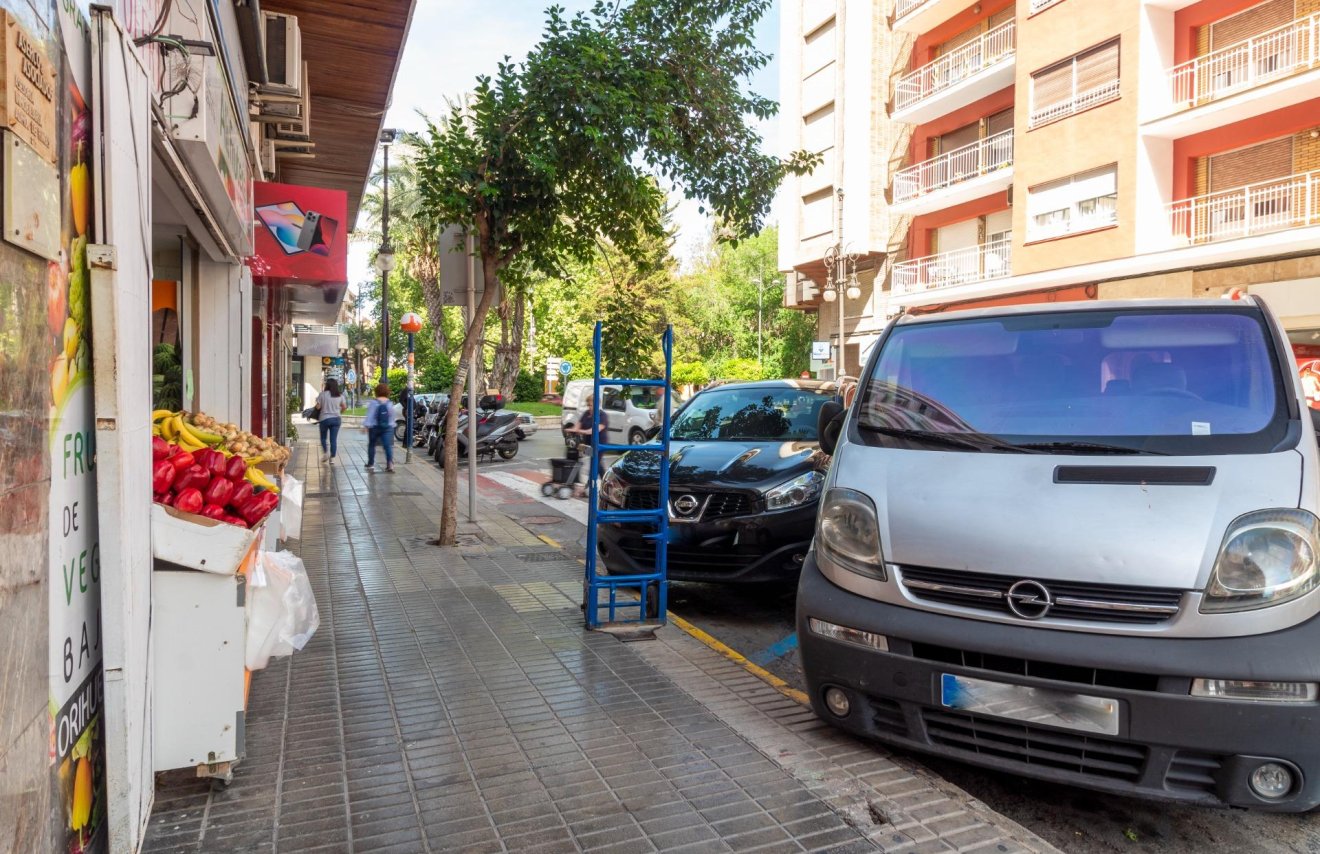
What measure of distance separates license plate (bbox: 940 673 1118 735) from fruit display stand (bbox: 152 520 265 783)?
8.63 ft

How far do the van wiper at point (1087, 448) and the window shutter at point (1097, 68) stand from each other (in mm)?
20680

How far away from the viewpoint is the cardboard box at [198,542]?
10.9ft

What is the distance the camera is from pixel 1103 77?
2130 centimetres

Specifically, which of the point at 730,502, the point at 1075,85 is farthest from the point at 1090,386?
the point at 1075,85

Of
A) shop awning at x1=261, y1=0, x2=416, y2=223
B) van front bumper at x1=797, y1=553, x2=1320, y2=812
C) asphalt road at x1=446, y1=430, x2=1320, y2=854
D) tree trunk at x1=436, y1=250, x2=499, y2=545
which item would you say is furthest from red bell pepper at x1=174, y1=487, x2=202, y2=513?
shop awning at x1=261, y1=0, x2=416, y2=223

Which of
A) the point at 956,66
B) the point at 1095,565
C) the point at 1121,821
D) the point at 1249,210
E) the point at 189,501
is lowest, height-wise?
the point at 1121,821

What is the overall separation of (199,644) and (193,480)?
1.99 feet

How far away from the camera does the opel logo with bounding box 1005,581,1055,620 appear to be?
10.8ft

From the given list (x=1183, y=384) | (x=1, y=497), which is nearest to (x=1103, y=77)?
(x=1183, y=384)

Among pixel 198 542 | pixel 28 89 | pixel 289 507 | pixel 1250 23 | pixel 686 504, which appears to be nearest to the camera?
pixel 28 89

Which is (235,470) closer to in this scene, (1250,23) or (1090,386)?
(1090,386)

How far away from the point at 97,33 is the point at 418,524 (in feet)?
26.4

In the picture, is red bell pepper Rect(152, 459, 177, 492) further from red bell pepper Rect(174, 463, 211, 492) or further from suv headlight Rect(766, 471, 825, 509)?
suv headlight Rect(766, 471, 825, 509)

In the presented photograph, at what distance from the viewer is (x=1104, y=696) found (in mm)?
3129
